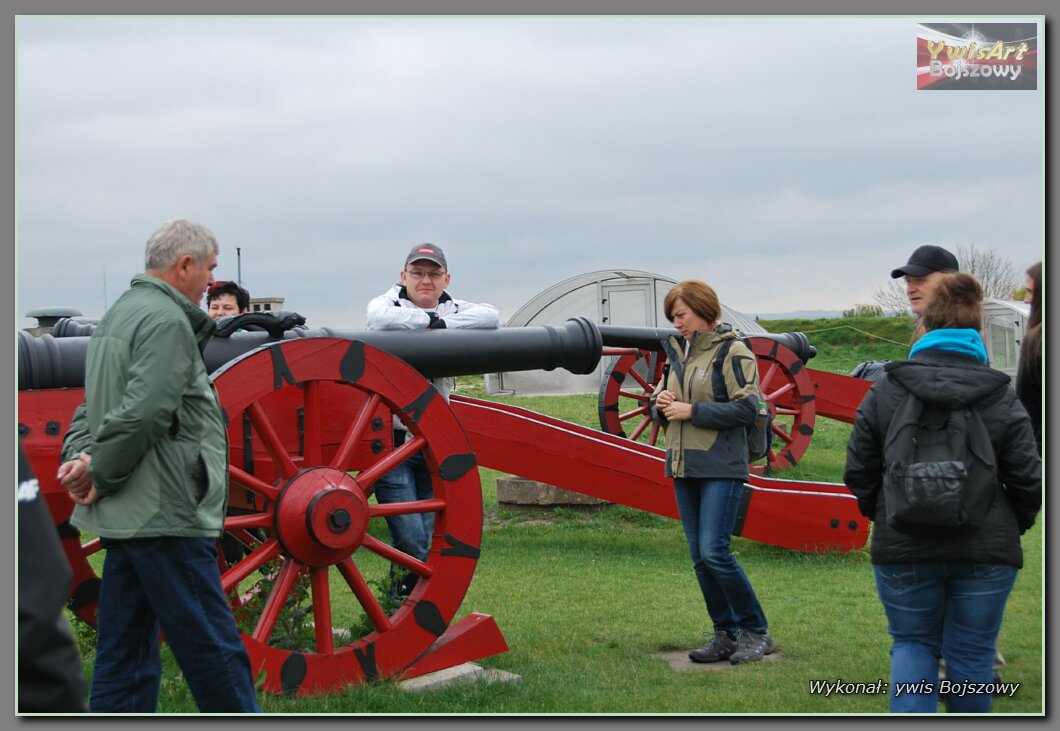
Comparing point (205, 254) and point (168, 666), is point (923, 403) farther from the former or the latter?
point (168, 666)

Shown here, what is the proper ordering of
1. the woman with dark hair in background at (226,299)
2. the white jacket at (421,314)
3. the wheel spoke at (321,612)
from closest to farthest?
the wheel spoke at (321,612), the white jacket at (421,314), the woman with dark hair in background at (226,299)

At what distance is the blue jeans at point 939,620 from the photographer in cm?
317

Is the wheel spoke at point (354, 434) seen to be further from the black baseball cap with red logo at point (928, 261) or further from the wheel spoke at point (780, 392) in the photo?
the wheel spoke at point (780, 392)

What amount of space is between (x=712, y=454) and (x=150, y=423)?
7.90 ft

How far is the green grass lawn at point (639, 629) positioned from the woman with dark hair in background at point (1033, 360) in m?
1.10

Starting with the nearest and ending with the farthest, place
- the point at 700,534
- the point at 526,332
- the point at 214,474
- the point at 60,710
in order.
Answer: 1. the point at 60,710
2. the point at 214,474
3. the point at 700,534
4. the point at 526,332

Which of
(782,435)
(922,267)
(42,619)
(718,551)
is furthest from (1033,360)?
(782,435)

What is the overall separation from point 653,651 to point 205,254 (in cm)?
279

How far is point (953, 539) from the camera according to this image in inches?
124

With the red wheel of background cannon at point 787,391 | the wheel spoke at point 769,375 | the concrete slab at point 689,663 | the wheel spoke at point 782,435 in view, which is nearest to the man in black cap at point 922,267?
the concrete slab at point 689,663

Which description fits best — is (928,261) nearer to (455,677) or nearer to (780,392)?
(455,677)

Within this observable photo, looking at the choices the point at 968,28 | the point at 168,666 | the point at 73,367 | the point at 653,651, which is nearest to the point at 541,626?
the point at 653,651

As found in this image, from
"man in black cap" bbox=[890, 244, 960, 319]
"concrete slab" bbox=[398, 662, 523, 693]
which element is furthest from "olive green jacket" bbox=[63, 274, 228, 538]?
"man in black cap" bbox=[890, 244, 960, 319]

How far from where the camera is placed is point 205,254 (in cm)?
313
